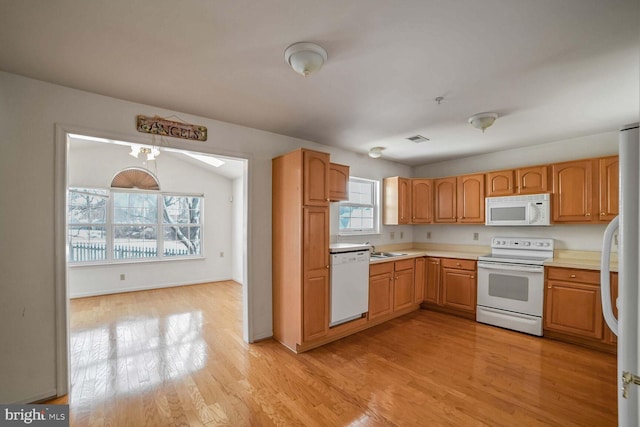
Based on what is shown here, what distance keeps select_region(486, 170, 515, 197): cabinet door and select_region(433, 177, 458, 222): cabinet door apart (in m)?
0.51

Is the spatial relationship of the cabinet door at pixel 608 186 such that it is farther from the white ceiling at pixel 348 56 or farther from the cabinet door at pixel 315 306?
the cabinet door at pixel 315 306

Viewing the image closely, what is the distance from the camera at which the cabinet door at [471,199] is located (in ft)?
13.6

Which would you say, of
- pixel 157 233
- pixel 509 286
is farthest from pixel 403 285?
pixel 157 233

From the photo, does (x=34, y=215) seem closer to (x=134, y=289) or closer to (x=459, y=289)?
(x=134, y=289)

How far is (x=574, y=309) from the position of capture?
10.0ft

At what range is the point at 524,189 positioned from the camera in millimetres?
3715

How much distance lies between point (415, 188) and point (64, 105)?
14.8 ft

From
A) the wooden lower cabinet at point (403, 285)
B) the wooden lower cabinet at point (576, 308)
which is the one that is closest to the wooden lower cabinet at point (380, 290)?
the wooden lower cabinet at point (403, 285)

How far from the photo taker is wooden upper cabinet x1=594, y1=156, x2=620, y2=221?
10.1 ft

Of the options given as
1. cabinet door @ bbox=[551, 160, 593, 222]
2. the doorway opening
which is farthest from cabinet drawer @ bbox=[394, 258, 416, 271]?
the doorway opening

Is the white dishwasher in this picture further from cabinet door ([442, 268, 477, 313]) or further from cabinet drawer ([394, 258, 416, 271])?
cabinet door ([442, 268, 477, 313])

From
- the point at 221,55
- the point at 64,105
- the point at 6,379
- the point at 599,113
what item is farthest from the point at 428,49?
the point at 6,379

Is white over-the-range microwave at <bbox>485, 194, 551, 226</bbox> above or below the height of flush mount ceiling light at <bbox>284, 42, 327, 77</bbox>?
below

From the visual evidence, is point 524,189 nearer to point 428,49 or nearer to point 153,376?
point 428,49
